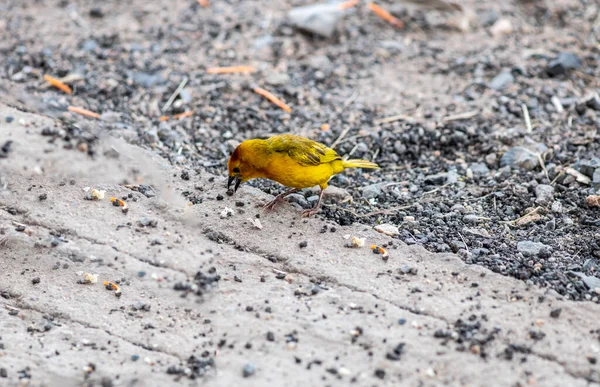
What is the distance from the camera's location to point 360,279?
5352 mm

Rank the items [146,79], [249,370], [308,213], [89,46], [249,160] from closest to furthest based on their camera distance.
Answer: [249,370], [249,160], [308,213], [146,79], [89,46]

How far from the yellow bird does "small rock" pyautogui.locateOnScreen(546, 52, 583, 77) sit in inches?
144

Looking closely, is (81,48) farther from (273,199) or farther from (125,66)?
(273,199)

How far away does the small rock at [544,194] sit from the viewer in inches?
251

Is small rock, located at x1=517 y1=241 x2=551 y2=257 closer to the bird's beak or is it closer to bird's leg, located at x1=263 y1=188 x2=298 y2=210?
bird's leg, located at x1=263 y1=188 x2=298 y2=210

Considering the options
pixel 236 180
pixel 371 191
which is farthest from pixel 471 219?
pixel 236 180

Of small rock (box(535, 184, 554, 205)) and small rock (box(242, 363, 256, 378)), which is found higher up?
small rock (box(242, 363, 256, 378))

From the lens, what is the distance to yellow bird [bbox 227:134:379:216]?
6.11 meters

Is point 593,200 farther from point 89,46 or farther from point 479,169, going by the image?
point 89,46

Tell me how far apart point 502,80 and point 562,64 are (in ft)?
2.47

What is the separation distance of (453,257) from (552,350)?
1125 millimetres

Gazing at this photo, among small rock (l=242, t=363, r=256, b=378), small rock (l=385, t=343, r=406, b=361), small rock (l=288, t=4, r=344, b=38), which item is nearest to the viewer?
small rock (l=242, t=363, r=256, b=378)

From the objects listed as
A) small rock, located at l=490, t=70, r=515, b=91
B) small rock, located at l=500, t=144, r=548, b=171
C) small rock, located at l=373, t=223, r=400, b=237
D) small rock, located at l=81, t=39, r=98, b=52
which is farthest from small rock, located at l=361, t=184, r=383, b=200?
small rock, located at l=81, t=39, r=98, b=52

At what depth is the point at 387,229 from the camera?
5.97 metres
